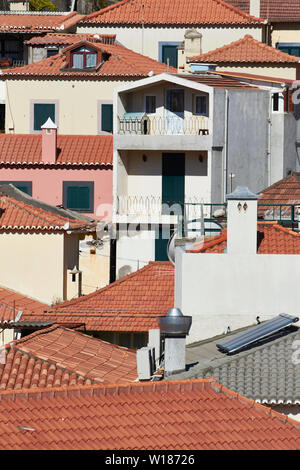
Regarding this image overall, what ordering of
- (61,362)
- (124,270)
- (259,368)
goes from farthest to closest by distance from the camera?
(124,270) → (61,362) → (259,368)

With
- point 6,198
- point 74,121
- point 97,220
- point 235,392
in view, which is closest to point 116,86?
point 74,121

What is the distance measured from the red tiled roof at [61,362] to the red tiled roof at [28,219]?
1052cm

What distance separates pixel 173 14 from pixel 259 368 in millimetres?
34876

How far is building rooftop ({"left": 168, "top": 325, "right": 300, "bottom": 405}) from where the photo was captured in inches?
1112

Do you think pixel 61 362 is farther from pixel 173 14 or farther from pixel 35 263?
pixel 173 14

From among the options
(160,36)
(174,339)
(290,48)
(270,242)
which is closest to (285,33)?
Answer: (290,48)

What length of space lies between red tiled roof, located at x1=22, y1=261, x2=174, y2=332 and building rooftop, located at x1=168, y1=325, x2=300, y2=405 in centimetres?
810

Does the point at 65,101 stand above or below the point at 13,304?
above

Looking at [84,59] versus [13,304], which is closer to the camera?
[13,304]

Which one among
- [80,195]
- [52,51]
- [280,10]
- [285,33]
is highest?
[280,10]

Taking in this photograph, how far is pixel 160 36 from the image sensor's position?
204 ft

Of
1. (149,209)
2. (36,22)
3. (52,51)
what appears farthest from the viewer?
(36,22)

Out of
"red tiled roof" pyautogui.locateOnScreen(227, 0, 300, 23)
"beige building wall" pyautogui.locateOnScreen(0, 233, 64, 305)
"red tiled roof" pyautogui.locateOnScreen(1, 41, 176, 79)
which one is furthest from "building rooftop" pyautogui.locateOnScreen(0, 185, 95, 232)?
"red tiled roof" pyautogui.locateOnScreen(227, 0, 300, 23)

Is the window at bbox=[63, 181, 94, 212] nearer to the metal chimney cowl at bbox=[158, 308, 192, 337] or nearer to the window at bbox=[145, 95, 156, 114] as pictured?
the window at bbox=[145, 95, 156, 114]
